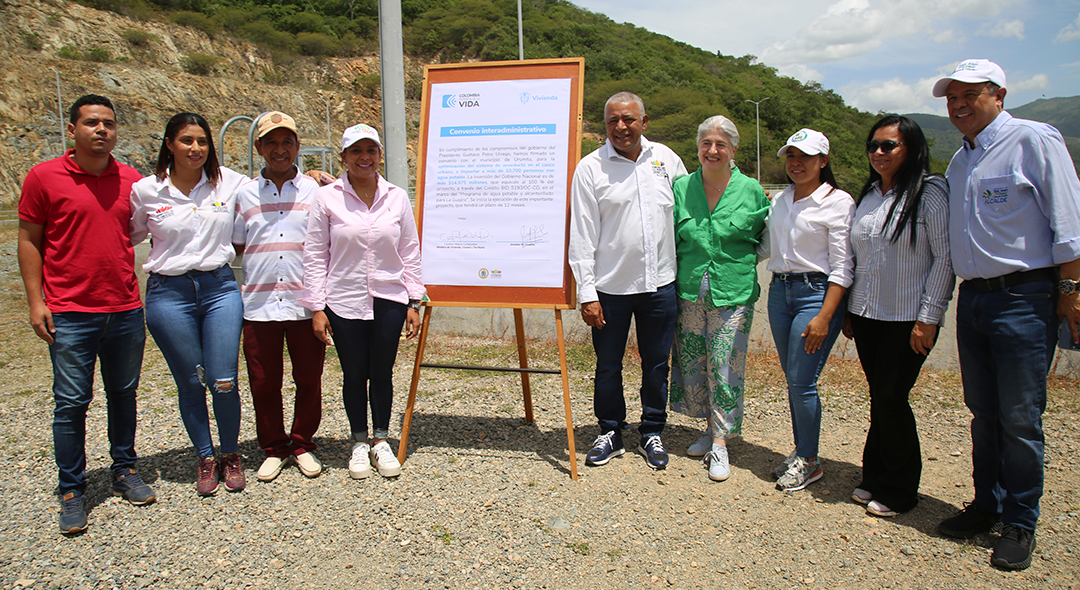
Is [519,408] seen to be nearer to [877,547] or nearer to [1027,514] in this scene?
[877,547]

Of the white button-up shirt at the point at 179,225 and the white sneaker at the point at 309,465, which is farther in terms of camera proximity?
the white sneaker at the point at 309,465

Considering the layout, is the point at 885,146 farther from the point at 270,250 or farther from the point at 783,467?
the point at 270,250

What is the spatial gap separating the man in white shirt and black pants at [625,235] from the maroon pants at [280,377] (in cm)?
155

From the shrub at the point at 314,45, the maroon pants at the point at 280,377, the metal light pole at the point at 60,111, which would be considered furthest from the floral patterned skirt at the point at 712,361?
the shrub at the point at 314,45

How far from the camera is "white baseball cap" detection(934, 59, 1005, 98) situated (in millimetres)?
2602

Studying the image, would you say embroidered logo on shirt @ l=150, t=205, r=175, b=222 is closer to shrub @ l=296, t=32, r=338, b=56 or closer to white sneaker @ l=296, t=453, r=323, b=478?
white sneaker @ l=296, t=453, r=323, b=478

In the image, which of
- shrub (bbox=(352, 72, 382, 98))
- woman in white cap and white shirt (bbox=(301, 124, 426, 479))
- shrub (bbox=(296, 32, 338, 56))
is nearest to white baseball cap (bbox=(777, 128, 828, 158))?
woman in white cap and white shirt (bbox=(301, 124, 426, 479))

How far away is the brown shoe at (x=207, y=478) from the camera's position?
3428mm

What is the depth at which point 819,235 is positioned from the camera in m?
3.17

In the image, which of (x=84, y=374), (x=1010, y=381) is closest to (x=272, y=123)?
(x=84, y=374)

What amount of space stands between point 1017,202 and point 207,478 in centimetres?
409

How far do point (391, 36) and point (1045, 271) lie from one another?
5.27 metres

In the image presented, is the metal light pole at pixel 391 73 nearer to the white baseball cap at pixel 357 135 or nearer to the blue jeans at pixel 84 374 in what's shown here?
the white baseball cap at pixel 357 135

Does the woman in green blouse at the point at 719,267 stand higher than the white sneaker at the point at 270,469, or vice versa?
the woman in green blouse at the point at 719,267
